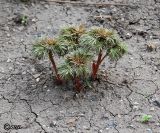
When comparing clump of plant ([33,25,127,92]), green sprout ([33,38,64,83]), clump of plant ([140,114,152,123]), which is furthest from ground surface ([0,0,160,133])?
green sprout ([33,38,64,83])

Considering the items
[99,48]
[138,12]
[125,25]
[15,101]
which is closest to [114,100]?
[99,48]

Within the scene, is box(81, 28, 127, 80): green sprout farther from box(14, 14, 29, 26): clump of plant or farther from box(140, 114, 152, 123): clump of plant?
box(14, 14, 29, 26): clump of plant

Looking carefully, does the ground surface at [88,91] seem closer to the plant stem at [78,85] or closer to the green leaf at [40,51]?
the plant stem at [78,85]

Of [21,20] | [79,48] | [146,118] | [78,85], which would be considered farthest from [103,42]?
[21,20]

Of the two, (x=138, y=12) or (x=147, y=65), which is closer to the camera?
(x=147, y=65)

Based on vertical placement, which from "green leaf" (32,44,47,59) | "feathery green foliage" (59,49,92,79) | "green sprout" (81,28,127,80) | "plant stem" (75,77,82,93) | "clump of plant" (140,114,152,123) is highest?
"green sprout" (81,28,127,80)

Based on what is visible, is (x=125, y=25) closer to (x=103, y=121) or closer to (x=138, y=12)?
(x=138, y=12)
